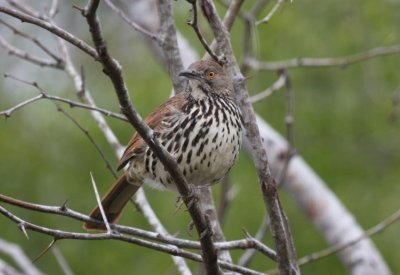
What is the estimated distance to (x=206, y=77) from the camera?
4.99 metres

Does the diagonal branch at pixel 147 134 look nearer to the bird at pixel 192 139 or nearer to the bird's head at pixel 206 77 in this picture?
the bird at pixel 192 139

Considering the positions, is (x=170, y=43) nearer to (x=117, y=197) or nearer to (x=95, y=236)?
(x=117, y=197)

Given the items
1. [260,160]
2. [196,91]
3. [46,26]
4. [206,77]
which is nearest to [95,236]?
[260,160]

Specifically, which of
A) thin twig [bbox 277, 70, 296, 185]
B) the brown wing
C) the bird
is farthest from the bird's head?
thin twig [bbox 277, 70, 296, 185]

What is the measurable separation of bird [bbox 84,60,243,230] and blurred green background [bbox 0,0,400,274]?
2.13m

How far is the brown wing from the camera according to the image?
15.2 ft

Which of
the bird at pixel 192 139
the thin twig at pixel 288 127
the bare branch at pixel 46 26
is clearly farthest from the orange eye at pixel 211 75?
the bare branch at pixel 46 26

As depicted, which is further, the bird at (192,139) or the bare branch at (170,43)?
the bare branch at (170,43)

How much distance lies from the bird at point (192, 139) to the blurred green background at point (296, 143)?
2.13m

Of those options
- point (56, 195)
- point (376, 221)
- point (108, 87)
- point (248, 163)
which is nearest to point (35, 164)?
point (56, 195)

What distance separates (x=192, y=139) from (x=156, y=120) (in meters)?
0.31

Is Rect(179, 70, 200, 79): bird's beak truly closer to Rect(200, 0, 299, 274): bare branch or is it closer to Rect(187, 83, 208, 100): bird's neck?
Rect(187, 83, 208, 100): bird's neck

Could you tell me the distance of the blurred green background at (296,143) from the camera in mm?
7184

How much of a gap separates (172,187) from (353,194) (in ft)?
10.4
